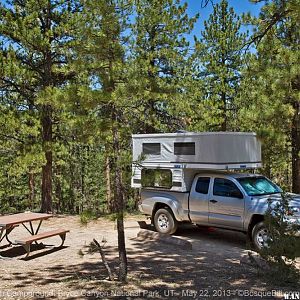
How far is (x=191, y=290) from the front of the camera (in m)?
5.60

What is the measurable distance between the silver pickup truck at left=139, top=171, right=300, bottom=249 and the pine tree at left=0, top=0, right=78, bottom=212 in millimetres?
4685

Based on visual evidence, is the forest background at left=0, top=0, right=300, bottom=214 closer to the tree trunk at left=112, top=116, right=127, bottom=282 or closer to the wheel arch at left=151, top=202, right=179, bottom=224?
the tree trunk at left=112, top=116, right=127, bottom=282

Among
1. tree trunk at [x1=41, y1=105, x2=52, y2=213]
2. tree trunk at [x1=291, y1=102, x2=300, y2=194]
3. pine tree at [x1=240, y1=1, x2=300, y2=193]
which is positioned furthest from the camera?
tree trunk at [x1=41, y1=105, x2=52, y2=213]

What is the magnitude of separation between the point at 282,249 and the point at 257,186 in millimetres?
4001

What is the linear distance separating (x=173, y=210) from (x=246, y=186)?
2085mm

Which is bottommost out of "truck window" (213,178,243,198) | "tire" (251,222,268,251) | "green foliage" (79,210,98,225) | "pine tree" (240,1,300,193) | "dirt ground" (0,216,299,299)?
"dirt ground" (0,216,299,299)

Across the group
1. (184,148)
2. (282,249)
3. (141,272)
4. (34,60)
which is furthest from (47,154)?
(282,249)

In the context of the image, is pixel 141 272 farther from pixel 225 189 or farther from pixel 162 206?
pixel 162 206

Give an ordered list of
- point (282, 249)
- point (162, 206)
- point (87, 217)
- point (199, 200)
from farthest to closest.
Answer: point (162, 206), point (199, 200), point (87, 217), point (282, 249)

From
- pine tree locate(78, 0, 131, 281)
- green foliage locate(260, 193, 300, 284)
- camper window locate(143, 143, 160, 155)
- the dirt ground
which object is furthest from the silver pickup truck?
pine tree locate(78, 0, 131, 281)

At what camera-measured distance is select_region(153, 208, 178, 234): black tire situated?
413 inches

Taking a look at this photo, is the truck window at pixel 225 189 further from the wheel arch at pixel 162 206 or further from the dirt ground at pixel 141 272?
the wheel arch at pixel 162 206

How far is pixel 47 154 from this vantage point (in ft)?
48.6

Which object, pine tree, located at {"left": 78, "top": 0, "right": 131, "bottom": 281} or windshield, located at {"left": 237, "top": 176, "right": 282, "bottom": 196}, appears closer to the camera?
pine tree, located at {"left": 78, "top": 0, "right": 131, "bottom": 281}
